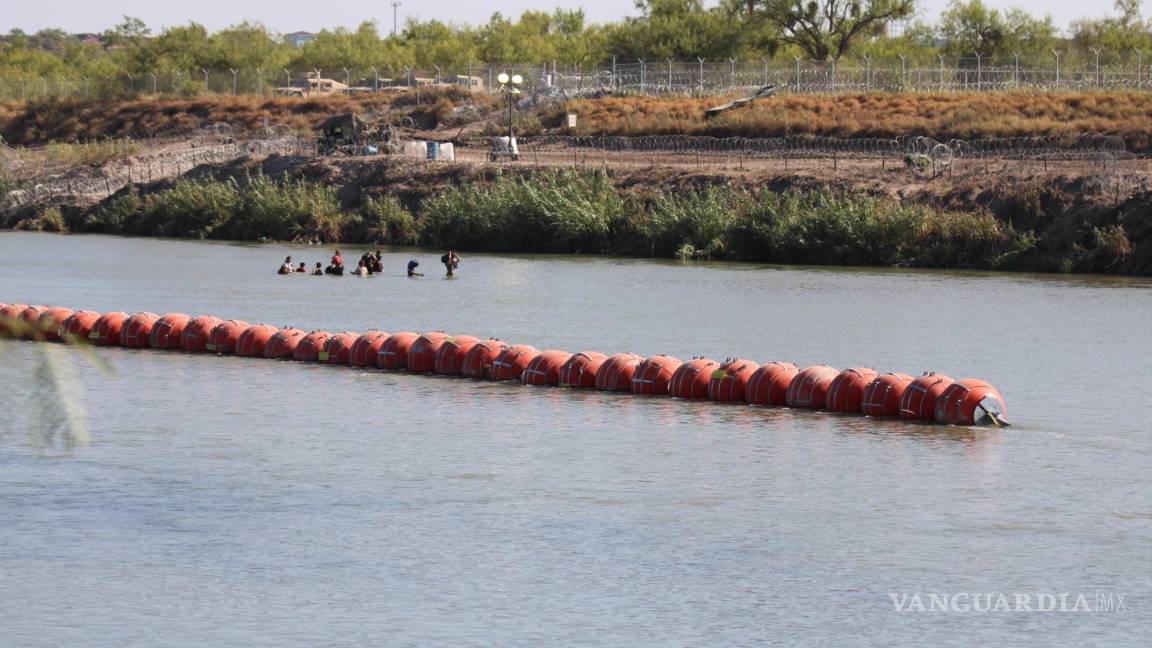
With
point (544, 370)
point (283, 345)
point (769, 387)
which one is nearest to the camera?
point (769, 387)

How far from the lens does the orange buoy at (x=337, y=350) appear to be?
38.7 m

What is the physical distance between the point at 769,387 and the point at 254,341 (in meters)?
13.5

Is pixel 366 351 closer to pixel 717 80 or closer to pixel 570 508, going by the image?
pixel 570 508

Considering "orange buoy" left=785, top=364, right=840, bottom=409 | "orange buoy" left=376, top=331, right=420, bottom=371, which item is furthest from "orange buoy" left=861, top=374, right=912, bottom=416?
"orange buoy" left=376, top=331, right=420, bottom=371

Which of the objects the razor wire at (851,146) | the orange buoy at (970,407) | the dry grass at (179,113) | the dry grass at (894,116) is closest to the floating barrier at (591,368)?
the orange buoy at (970,407)

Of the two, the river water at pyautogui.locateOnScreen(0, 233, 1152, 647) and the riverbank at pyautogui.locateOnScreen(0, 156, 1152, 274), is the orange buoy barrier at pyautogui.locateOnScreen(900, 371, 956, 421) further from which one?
the riverbank at pyautogui.locateOnScreen(0, 156, 1152, 274)

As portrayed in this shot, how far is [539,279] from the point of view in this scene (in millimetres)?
62062

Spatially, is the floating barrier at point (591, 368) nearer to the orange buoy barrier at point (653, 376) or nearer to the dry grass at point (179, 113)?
the orange buoy barrier at point (653, 376)

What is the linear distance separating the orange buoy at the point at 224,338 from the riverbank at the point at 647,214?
112 feet

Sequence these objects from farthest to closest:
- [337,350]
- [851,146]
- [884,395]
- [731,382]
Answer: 1. [851,146]
2. [337,350]
3. [731,382]
4. [884,395]

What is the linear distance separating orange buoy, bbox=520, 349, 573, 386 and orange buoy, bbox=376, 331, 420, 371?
335 cm

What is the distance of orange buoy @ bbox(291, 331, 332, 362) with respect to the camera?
1537 inches

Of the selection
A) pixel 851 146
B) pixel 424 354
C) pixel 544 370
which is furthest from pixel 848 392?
pixel 851 146

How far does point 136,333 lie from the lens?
41000mm
